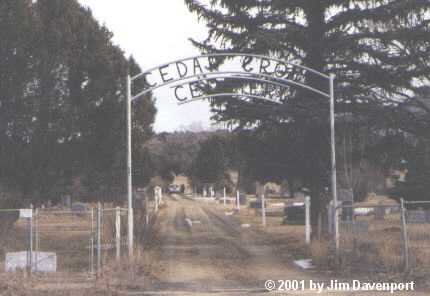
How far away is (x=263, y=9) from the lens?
86.1 feet

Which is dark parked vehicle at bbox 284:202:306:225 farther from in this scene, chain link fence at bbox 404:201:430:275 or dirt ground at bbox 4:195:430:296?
chain link fence at bbox 404:201:430:275

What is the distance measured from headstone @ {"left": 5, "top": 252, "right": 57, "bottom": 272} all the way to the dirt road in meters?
2.33

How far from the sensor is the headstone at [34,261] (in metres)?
18.3

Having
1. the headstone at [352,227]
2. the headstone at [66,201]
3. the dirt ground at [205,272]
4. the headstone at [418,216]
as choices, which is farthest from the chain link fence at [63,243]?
the headstone at [418,216]

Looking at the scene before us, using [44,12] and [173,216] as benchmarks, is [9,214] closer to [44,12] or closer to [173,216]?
[44,12]

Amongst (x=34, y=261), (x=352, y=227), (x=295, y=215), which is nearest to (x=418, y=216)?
(x=295, y=215)

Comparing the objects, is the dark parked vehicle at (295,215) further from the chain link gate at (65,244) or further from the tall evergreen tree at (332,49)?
the tall evergreen tree at (332,49)

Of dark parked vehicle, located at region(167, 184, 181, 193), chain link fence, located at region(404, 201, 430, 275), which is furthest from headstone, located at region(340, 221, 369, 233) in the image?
dark parked vehicle, located at region(167, 184, 181, 193)

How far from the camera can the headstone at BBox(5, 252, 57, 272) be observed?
60.0ft

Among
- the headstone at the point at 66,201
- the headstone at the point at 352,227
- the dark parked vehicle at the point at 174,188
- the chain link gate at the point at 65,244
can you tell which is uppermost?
the dark parked vehicle at the point at 174,188

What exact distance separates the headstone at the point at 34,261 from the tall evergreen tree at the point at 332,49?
9177 millimetres

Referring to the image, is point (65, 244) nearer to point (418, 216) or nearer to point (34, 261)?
point (34, 261)

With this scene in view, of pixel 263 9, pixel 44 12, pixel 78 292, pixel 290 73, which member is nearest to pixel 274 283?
pixel 78 292

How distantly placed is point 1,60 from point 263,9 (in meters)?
13.6
